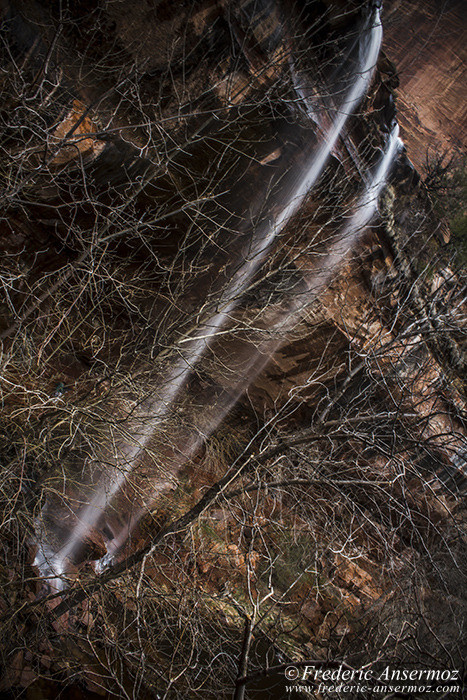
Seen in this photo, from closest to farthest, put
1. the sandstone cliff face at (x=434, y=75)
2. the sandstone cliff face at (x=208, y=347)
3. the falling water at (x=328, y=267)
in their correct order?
the sandstone cliff face at (x=208, y=347)
the falling water at (x=328, y=267)
the sandstone cliff face at (x=434, y=75)

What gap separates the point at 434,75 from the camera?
16516 millimetres

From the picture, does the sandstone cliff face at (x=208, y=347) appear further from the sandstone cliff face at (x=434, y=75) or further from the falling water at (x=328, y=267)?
the sandstone cliff face at (x=434, y=75)

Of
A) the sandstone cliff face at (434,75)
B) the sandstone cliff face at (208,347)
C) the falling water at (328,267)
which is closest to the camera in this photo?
the sandstone cliff face at (208,347)

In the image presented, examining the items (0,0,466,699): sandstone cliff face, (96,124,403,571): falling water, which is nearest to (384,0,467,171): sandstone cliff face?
(0,0,466,699): sandstone cliff face

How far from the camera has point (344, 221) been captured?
740cm

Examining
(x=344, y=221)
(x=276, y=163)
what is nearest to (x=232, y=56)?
(x=276, y=163)

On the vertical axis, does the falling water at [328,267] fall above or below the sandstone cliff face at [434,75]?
below

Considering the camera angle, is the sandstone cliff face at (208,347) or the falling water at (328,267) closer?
the sandstone cliff face at (208,347)

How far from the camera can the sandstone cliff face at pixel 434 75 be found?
15.9 metres

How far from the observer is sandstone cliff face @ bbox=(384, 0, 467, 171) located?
15.9m

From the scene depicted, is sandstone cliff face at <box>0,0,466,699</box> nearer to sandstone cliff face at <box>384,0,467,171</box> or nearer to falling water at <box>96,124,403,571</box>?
falling water at <box>96,124,403,571</box>

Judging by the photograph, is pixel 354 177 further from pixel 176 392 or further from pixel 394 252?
pixel 176 392

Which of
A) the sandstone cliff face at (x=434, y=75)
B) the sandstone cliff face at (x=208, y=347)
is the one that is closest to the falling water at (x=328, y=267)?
the sandstone cliff face at (x=208, y=347)

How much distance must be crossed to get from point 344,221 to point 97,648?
8540 mm
